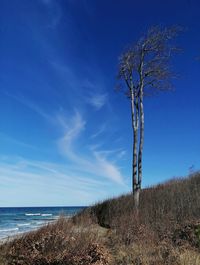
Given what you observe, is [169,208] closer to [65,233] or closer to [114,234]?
[114,234]

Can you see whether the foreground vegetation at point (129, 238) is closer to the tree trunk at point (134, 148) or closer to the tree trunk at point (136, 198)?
the tree trunk at point (136, 198)

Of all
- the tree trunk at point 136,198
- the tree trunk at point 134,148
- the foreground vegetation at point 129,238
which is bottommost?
the foreground vegetation at point 129,238

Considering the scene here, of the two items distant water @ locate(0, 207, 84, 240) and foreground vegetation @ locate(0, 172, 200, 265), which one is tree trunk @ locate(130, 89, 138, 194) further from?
distant water @ locate(0, 207, 84, 240)

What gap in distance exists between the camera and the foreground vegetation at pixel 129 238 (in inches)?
393

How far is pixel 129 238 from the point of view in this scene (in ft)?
42.3

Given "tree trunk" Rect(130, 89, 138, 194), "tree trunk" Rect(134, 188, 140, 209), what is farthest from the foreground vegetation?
"tree trunk" Rect(130, 89, 138, 194)

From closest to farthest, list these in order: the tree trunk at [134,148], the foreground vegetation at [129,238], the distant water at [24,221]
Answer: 1. the foreground vegetation at [129,238]
2. the distant water at [24,221]
3. the tree trunk at [134,148]

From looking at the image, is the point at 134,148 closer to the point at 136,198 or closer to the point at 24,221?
the point at 136,198

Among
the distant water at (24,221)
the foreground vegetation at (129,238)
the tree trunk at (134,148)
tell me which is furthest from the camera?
the tree trunk at (134,148)

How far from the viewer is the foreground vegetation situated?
32.7 ft

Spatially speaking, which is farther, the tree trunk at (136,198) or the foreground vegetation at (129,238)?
the tree trunk at (136,198)

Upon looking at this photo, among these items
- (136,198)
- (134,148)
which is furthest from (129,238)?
(134,148)

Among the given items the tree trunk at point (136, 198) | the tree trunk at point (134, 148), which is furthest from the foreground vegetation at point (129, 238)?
the tree trunk at point (134, 148)

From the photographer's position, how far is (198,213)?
15781 mm
